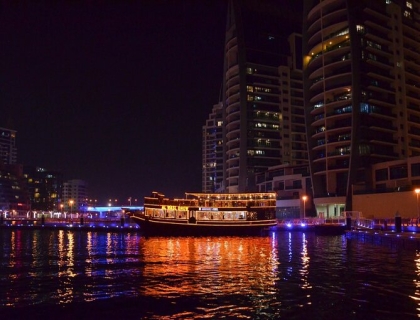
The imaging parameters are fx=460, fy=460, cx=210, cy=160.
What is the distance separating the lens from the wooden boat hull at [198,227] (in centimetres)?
7681

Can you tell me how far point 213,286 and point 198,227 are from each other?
51.3m

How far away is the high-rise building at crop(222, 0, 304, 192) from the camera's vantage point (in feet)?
509

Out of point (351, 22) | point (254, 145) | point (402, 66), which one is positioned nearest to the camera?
point (351, 22)

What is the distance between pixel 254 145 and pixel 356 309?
5322 inches

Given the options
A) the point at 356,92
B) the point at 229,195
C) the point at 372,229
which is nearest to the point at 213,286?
the point at 372,229

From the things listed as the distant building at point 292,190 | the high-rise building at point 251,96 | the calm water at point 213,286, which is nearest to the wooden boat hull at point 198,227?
the calm water at point 213,286

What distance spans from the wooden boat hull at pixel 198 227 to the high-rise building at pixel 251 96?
2815 inches

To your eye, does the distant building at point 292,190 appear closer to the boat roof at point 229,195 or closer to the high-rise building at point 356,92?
the high-rise building at point 356,92

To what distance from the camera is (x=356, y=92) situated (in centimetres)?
10525

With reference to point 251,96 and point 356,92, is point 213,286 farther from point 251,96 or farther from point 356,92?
point 251,96

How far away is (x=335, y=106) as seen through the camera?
111062mm

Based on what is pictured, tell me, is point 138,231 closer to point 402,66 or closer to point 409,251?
point 409,251

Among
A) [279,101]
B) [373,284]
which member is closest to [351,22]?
[279,101]

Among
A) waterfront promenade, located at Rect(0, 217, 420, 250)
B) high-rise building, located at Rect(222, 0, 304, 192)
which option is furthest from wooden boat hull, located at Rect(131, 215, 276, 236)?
high-rise building, located at Rect(222, 0, 304, 192)
